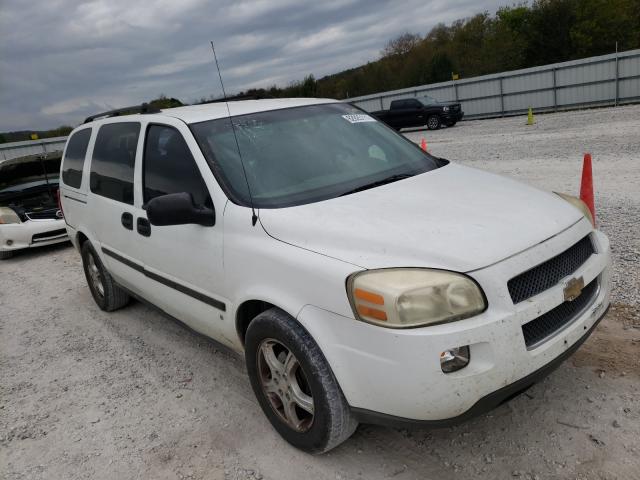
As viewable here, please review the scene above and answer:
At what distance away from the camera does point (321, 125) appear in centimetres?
361

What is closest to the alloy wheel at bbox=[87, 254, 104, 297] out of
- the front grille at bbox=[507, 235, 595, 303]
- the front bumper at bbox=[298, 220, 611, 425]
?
the front bumper at bbox=[298, 220, 611, 425]

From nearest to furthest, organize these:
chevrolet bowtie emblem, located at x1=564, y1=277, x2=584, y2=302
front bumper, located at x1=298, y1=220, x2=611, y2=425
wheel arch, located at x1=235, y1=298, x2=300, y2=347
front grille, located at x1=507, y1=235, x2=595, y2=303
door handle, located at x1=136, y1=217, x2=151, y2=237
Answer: front bumper, located at x1=298, y1=220, x2=611, y2=425
front grille, located at x1=507, y1=235, x2=595, y2=303
chevrolet bowtie emblem, located at x1=564, y1=277, x2=584, y2=302
wheel arch, located at x1=235, y1=298, x2=300, y2=347
door handle, located at x1=136, y1=217, x2=151, y2=237

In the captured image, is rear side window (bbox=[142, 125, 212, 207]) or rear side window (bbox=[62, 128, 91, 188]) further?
rear side window (bbox=[62, 128, 91, 188])

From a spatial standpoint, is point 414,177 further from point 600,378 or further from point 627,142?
point 627,142

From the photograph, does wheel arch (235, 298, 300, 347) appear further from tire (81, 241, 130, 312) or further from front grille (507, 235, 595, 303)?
tire (81, 241, 130, 312)

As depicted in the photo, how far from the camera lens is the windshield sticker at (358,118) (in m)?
3.83

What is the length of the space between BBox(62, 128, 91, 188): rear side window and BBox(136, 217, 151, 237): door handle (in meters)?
1.51

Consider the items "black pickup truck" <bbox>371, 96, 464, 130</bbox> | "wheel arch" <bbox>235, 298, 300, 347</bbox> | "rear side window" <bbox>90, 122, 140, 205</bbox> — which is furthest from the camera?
"black pickup truck" <bbox>371, 96, 464, 130</bbox>

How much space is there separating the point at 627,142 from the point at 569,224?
11041 mm

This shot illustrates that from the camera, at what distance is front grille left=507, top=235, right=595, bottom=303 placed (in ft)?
7.50

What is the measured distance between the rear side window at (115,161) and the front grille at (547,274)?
277 cm

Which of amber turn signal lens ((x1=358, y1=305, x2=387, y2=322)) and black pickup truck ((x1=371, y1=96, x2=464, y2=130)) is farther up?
amber turn signal lens ((x1=358, y1=305, x2=387, y2=322))

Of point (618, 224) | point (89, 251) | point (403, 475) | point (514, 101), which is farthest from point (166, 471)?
point (514, 101)

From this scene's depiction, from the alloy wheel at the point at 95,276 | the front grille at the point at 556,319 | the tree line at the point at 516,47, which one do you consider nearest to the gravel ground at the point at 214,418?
the alloy wheel at the point at 95,276
